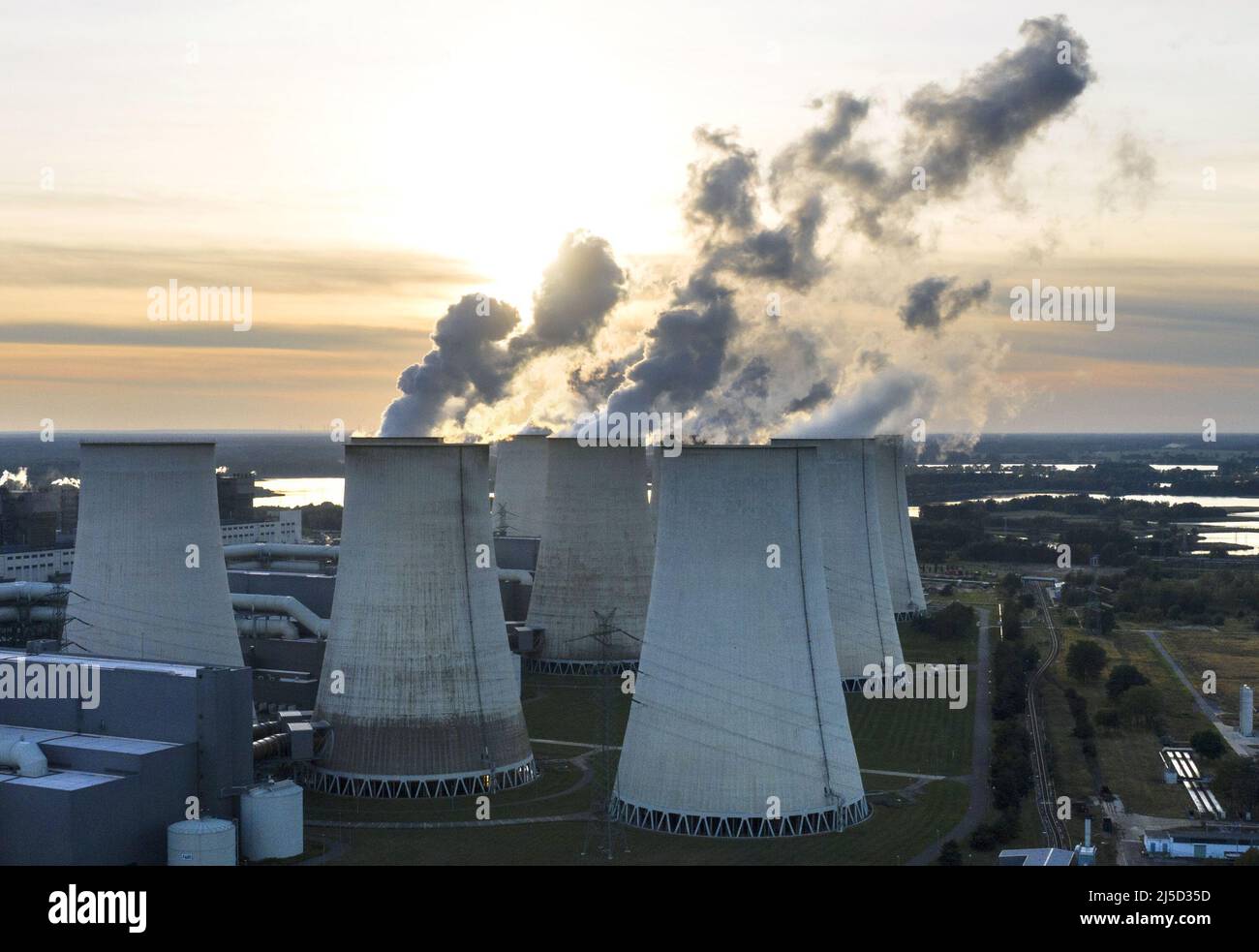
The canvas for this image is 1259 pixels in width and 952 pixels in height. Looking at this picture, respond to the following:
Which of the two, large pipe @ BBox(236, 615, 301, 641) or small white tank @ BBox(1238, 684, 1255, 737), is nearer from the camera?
large pipe @ BBox(236, 615, 301, 641)

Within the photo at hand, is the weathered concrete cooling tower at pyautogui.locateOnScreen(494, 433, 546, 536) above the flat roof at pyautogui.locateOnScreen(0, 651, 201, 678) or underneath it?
above

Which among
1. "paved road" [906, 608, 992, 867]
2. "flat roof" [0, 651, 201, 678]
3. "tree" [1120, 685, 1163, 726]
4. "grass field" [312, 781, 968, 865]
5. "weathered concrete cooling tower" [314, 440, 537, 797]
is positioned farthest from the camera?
"tree" [1120, 685, 1163, 726]

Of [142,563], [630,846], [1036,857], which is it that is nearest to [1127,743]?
[1036,857]

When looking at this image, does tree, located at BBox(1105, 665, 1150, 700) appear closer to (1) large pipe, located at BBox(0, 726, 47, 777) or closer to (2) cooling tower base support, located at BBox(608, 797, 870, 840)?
(2) cooling tower base support, located at BBox(608, 797, 870, 840)

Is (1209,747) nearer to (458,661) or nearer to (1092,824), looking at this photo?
(1092,824)

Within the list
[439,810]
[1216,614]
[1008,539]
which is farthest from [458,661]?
[1008,539]

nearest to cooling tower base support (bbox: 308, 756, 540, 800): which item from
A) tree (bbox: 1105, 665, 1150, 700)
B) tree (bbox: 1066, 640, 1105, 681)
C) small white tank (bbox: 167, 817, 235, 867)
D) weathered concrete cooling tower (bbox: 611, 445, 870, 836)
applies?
weathered concrete cooling tower (bbox: 611, 445, 870, 836)

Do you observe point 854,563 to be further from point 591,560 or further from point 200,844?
point 200,844
